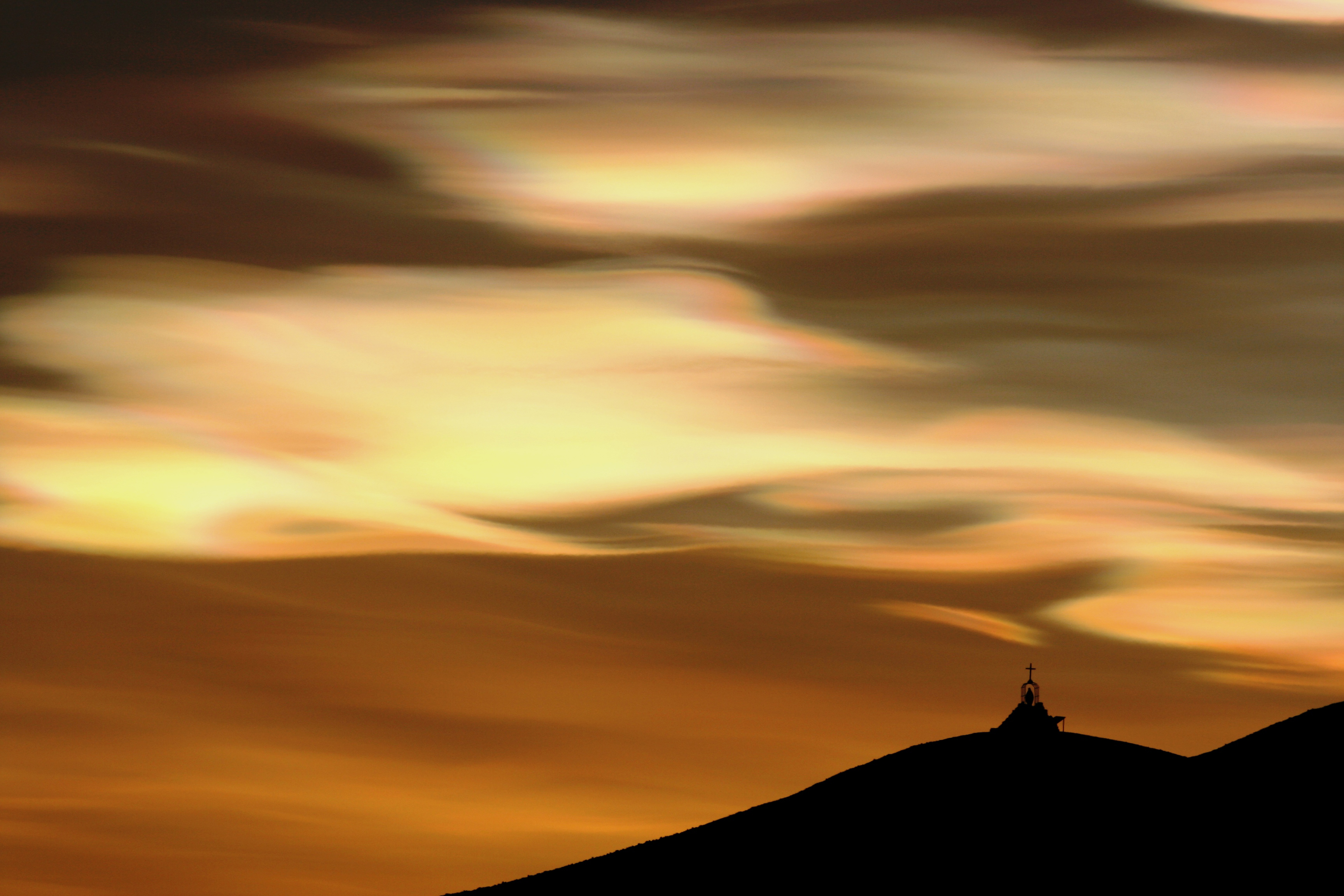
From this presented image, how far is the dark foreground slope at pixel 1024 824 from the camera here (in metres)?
116

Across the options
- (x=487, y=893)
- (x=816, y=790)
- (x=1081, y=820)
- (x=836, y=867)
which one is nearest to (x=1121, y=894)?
(x=1081, y=820)

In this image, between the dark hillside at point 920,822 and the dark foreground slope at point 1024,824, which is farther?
the dark hillside at point 920,822

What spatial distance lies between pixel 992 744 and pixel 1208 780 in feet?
94.0

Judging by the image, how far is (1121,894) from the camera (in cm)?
11550

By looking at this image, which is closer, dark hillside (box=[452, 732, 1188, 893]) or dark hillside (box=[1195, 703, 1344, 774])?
dark hillside (box=[1195, 703, 1344, 774])

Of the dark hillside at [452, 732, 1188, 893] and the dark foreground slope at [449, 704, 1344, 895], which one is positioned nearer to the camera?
the dark foreground slope at [449, 704, 1344, 895]

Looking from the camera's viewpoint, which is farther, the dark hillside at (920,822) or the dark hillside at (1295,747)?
the dark hillside at (920,822)

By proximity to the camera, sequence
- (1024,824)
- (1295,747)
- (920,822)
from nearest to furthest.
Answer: (1295,747), (1024,824), (920,822)

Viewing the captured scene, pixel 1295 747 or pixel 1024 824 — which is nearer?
pixel 1295 747

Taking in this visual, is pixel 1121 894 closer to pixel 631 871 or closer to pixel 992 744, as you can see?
pixel 992 744

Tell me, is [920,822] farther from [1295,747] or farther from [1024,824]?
[1295,747]

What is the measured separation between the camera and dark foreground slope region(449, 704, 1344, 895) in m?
116

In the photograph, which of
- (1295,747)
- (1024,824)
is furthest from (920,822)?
(1295,747)

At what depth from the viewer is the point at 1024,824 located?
13850cm
